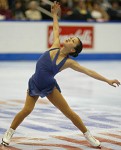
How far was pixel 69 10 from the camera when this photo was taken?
21.5m

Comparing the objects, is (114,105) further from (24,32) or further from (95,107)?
(24,32)

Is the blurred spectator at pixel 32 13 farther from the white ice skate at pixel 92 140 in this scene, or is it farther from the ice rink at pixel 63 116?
the white ice skate at pixel 92 140

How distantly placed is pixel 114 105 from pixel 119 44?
35.4 ft

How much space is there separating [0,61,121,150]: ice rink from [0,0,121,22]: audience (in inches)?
162

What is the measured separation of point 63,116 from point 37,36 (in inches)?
414

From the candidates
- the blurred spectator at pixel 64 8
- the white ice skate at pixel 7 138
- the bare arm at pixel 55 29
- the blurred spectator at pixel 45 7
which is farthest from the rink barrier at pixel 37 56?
the white ice skate at pixel 7 138

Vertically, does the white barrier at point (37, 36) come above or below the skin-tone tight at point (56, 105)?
below

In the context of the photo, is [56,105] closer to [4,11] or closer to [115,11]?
[4,11]

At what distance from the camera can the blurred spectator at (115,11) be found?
21.5m

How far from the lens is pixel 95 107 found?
10.1 metres

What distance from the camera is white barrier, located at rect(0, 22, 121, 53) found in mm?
18969

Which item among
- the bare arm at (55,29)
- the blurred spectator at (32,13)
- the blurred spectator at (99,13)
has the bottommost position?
the blurred spectator at (99,13)

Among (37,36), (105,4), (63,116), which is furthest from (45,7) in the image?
(63,116)

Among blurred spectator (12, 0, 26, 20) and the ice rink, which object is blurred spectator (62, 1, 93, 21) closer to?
blurred spectator (12, 0, 26, 20)
